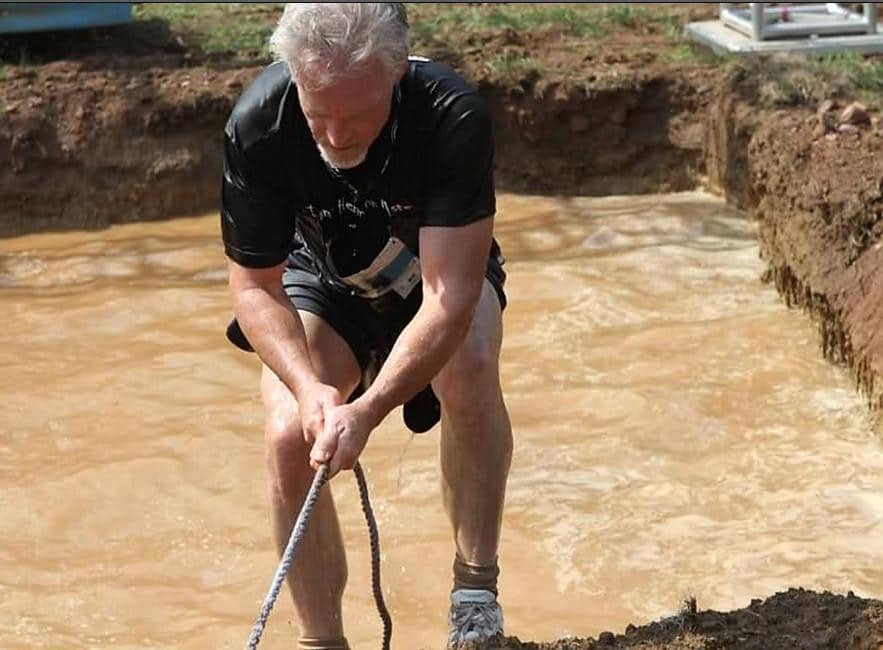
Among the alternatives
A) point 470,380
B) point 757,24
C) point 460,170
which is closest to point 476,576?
point 470,380

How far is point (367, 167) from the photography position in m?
3.54

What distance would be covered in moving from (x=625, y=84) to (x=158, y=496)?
4.02m

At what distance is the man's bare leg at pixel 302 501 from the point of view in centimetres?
355

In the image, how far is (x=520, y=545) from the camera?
16.4 feet

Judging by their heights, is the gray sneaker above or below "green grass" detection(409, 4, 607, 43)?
below

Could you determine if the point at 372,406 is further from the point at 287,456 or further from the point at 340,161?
the point at 340,161

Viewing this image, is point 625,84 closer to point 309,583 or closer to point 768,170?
point 768,170

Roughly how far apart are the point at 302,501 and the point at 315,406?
34cm

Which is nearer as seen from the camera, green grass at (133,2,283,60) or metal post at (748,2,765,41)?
metal post at (748,2,765,41)

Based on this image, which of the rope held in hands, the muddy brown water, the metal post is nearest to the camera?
the rope held in hands

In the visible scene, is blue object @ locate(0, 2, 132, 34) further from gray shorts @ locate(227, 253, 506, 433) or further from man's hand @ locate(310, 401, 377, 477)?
man's hand @ locate(310, 401, 377, 477)

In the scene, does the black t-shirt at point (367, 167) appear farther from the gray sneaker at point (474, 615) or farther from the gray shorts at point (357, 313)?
the gray sneaker at point (474, 615)

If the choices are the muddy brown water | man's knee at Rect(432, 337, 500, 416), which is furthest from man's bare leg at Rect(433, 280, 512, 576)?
the muddy brown water

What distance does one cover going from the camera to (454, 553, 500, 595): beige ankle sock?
385cm
